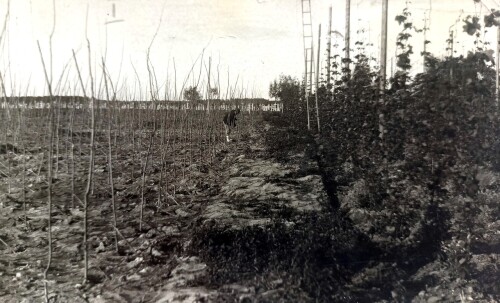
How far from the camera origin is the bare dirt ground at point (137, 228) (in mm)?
3939

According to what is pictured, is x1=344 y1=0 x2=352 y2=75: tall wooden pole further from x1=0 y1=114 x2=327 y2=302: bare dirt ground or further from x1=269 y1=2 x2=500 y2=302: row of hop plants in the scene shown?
x1=269 y1=2 x2=500 y2=302: row of hop plants

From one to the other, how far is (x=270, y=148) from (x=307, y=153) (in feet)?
4.09

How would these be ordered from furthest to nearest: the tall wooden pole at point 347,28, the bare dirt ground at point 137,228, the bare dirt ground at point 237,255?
the tall wooden pole at point 347,28 < the bare dirt ground at point 137,228 < the bare dirt ground at point 237,255

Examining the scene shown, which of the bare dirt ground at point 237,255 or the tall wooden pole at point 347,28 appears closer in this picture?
the bare dirt ground at point 237,255

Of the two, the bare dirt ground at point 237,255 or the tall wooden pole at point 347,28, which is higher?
the tall wooden pole at point 347,28

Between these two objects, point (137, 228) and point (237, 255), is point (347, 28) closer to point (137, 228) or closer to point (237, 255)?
point (137, 228)

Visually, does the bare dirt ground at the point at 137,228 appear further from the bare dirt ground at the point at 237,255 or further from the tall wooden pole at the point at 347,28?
the tall wooden pole at the point at 347,28

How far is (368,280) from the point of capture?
357cm

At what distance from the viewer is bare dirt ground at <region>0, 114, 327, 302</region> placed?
394cm

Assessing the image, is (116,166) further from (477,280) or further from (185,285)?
(477,280)

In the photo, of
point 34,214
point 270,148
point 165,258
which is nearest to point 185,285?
point 165,258

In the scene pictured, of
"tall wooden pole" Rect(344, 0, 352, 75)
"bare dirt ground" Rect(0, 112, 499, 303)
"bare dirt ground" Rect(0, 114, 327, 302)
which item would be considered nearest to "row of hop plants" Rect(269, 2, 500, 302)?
"bare dirt ground" Rect(0, 112, 499, 303)

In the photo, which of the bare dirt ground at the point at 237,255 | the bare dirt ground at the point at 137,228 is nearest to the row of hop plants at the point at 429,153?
the bare dirt ground at the point at 237,255

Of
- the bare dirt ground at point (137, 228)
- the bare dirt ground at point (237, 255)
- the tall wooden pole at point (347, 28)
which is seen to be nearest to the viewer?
the bare dirt ground at point (237, 255)
